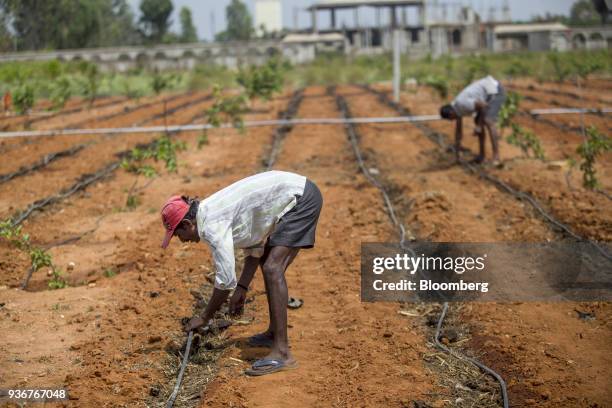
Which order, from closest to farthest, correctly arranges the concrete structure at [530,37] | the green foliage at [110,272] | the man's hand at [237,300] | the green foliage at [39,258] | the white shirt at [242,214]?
the white shirt at [242,214]
the man's hand at [237,300]
the green foliage at [39,258]
the green foliage at [110,272]
the concrete structure at [530,37]

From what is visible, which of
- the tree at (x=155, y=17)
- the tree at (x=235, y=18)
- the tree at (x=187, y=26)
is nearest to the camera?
the tree at (x=155, y=17)

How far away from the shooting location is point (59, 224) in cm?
987

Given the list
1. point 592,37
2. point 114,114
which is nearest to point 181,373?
point 114,114

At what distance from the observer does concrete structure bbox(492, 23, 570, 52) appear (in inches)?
2239

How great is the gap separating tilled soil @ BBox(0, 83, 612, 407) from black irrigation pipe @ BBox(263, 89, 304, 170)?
2.95 feet

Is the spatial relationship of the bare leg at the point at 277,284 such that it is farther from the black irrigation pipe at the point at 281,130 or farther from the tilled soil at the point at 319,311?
the black irrigation pipe at the point at 281,130

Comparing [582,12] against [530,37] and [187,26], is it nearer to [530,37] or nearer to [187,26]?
[530,37]

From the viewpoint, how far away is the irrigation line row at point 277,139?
17.0 ft

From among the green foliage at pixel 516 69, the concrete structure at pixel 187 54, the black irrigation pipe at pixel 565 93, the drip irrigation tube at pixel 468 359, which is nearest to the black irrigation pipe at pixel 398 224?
the drip irrigation tube at pixel 468 359

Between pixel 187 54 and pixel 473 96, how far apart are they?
47252mm

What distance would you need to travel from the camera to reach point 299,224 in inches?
203

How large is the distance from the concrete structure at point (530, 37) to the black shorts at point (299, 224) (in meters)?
52.4

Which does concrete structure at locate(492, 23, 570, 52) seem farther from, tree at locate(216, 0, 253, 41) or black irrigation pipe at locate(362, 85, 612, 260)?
black irrigation pipe at locate(362, 85, 612, 260)

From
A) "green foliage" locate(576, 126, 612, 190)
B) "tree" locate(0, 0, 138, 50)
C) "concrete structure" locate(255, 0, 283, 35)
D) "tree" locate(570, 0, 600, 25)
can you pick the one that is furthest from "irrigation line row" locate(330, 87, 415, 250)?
"concrete structure" locate(255, 0, 283, 35)
